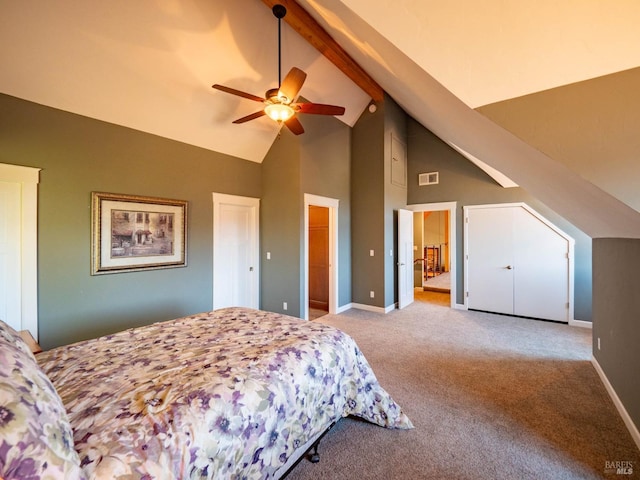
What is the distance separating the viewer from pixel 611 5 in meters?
1.06

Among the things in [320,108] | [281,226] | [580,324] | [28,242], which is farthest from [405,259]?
[28,242]

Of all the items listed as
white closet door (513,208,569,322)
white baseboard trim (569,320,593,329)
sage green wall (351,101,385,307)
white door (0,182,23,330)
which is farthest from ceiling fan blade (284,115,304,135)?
white baseboard trim (569,320,593,329)

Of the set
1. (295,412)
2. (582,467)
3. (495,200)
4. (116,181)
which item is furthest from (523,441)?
(116,181)

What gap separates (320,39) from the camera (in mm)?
3236

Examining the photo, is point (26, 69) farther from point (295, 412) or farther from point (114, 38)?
point (295, 412)

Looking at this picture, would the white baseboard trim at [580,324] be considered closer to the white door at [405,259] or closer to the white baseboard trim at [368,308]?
the white door at [405,259]

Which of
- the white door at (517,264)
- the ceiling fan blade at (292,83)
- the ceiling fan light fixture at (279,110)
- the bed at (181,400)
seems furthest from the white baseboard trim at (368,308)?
the ceiling fan blade at (292,83)

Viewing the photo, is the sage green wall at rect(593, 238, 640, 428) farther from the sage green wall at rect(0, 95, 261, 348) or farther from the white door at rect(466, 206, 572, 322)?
the sage green wall at rect(0, 95, 261, 348)

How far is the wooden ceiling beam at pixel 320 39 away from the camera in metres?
2.85

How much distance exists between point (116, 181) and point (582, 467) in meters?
4.48

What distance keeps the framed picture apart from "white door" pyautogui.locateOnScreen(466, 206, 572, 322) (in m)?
4.74

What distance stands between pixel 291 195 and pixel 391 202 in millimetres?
1969

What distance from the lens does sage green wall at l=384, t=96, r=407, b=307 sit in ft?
16.3

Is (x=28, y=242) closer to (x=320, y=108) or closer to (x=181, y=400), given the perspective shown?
(x=181, y=400)
